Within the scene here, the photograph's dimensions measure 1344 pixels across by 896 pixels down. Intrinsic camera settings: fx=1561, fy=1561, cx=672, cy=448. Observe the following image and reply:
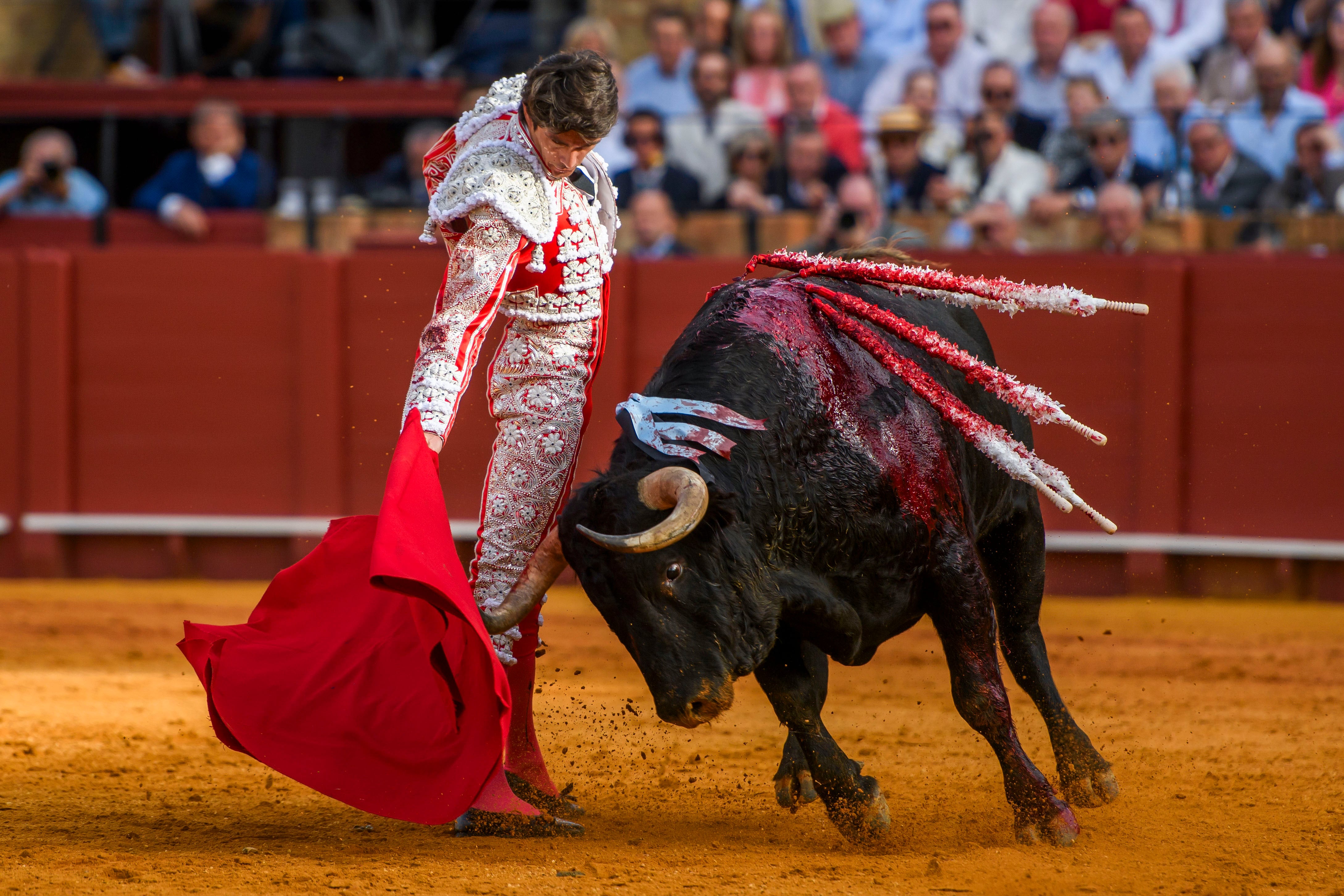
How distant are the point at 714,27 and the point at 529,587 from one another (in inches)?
220

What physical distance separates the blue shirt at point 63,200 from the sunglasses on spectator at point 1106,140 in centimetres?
472

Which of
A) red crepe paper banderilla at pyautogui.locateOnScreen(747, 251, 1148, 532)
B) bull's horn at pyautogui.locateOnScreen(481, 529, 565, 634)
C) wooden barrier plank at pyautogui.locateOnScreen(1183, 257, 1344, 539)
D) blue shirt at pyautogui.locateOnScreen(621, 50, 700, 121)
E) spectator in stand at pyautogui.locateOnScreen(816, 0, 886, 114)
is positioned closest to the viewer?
bull's horn at pyautogui.locateOnScreen(481, 529, 565, 634)

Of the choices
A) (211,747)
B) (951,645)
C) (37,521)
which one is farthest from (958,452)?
(37,521)

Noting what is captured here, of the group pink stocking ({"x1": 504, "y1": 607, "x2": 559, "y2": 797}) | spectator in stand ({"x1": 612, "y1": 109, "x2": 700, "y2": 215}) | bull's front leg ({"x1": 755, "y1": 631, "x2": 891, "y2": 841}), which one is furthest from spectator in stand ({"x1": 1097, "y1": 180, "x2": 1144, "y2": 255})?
pink stocking ({"x1": 504, "y1": 607, "x2": 559, "y2": 797})

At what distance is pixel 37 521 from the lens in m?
7.16

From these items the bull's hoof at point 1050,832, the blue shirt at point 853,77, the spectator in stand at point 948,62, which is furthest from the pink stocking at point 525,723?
the blue shirt at point 853,77

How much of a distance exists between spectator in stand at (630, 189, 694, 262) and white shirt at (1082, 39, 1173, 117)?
6.80 feet

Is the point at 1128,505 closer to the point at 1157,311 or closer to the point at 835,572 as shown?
the point at 1157,311

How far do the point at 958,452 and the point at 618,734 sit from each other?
4.95 ft

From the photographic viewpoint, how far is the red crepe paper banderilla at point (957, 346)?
3.18 meters

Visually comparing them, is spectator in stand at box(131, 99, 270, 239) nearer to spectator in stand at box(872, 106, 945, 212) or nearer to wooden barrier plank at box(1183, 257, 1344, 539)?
spectator in stand at box(872, 106, 945, 212)

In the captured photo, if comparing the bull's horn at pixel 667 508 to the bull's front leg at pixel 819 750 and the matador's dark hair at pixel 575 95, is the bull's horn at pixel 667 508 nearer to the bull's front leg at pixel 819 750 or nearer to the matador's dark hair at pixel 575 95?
the bull's front leg at pixel 819 750

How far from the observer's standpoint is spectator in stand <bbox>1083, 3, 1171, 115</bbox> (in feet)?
23.8

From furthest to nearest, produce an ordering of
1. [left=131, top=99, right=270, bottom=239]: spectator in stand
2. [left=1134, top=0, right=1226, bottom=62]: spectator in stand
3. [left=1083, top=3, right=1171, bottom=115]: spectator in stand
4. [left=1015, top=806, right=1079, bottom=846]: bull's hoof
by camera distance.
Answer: [left=131, top=99, right=270, bottom=239]: spectator in stand
[left=1134, top=0, right=1226, bottom=62]: spectator in stand
[left=1083, top=3, right=1171, bottom=115]: spectator in stand
[left=1015, top=806, right=1079, bottom=846]: bull's hoof
